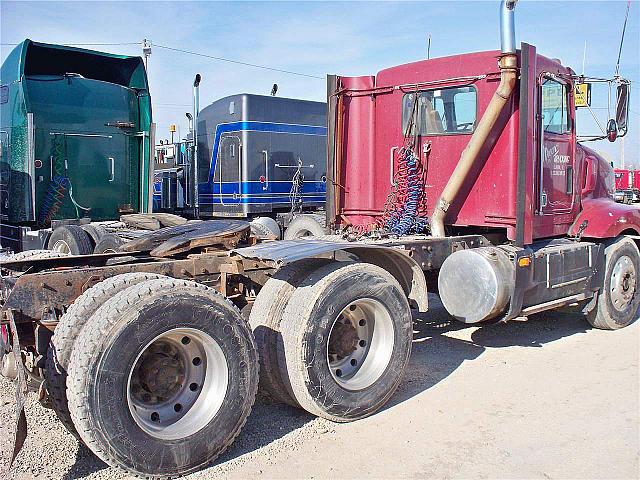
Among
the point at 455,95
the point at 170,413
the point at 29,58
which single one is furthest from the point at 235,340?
the point at 29,58

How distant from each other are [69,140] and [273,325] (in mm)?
7001

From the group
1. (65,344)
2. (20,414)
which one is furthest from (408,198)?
(20,414)

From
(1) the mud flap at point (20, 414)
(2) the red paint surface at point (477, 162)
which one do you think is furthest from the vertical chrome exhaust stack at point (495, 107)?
(1) the mud flap at point (20, 414)

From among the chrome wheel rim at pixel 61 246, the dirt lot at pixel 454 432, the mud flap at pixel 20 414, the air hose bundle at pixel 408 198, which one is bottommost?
the dirt lot at pixel 454 432

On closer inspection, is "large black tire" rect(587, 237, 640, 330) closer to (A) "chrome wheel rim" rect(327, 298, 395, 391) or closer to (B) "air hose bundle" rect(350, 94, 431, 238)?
(B) "air hose bundle" rect(350, 94, 431, 238)

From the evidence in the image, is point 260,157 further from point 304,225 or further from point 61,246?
point 61,246

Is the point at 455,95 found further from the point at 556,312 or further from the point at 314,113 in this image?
the point at 314,113

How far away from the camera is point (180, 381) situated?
403 cm

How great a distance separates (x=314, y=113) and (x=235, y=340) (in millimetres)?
10583

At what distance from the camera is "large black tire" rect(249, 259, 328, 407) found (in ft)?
15.0

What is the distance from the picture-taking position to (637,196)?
25828 millimetres

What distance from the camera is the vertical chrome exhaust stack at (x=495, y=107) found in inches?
242

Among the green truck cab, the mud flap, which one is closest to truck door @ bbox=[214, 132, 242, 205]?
the green truck cab

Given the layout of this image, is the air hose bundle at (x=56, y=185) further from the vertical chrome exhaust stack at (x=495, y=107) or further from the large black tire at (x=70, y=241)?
the vertical chrome exhaust stack at (x=495, y=107)
